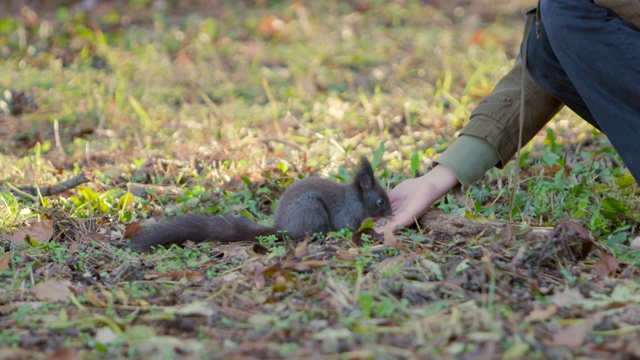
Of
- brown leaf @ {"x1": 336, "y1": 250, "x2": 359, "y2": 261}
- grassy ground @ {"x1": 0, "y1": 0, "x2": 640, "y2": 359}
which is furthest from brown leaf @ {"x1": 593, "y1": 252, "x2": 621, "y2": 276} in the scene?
→ brown leaf @ {"x1": 336, "y1": 250, "x2": 359, "y2": 261}

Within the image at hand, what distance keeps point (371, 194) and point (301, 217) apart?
0.45m

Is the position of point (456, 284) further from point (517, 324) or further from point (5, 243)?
point (5, 243)

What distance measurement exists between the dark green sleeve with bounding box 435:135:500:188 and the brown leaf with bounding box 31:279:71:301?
196cm

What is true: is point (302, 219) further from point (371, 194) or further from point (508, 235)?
point (508, 235)

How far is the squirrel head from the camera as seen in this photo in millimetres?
4137

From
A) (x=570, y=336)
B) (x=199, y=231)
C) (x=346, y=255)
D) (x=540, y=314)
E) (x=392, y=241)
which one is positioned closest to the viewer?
(x=570, y=336)

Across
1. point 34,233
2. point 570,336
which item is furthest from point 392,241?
point 34,233

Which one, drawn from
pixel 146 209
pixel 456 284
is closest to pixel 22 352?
pixel 456 284

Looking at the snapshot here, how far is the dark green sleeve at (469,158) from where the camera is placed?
13.5ft

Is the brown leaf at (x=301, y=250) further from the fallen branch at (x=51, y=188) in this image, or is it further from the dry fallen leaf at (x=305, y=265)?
the fallen branch at (x=51, y=188)

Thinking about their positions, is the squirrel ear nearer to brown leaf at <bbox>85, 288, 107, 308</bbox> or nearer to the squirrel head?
the squirrel head

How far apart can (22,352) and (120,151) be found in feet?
11.1

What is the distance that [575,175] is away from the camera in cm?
470

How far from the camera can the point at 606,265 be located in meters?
3.18
